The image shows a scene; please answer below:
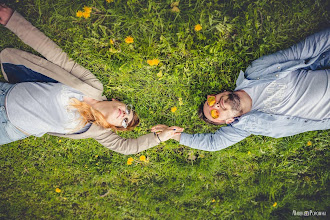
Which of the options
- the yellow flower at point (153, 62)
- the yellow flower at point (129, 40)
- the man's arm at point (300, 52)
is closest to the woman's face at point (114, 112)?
the yellow flower at point (153, 62)

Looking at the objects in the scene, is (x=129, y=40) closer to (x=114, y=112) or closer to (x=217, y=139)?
(x=114, y=112)

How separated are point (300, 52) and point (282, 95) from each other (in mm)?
566

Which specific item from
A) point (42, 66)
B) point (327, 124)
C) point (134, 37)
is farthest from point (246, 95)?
point (42, 66)

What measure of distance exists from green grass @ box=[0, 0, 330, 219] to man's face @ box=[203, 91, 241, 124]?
0.42m

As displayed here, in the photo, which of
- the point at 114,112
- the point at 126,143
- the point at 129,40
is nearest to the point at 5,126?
the point at 114,112

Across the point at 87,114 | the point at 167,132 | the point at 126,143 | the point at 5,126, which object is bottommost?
the point at 126,143

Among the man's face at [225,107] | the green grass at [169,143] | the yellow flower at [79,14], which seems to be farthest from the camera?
the green grass at [169,143]

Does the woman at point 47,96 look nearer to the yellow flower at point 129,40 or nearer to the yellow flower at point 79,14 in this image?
the yellow flower at point 79,14

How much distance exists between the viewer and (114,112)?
2.46 m

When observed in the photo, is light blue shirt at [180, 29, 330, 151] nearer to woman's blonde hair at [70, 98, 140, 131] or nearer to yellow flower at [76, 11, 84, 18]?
woman's blonde hair at [70, 98, 140, 131]

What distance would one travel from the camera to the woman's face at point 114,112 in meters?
2.46

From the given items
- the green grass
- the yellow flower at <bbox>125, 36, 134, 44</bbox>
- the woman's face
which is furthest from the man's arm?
the woman's face

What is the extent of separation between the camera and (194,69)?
290cm

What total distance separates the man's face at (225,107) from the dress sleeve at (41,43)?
1.49 m
